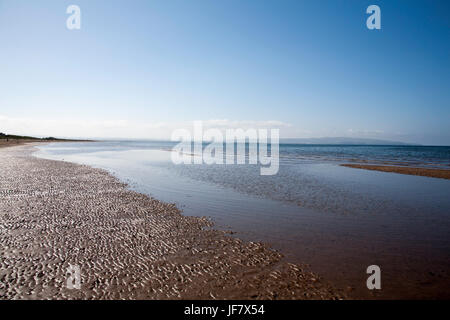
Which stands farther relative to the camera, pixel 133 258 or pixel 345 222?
pixel 345 222

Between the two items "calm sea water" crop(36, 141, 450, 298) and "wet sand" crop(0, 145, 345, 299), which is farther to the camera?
"calm sea water" crop(36, 141, 450, 298)

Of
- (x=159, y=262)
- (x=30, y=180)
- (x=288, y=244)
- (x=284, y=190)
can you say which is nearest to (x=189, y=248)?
(x=159, y=262)

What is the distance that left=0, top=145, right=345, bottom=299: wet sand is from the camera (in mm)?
5617

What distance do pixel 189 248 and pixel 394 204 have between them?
1215 cm

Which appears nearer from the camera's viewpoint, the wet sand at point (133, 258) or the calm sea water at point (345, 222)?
the wet sand at point (133, 258)

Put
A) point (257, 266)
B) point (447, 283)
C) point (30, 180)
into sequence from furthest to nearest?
point (30, 180)
point (257, 266)
point (447, 283)

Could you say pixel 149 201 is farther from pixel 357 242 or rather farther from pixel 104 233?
pixel 357 242

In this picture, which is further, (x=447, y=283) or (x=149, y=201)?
(x=149, y=201)

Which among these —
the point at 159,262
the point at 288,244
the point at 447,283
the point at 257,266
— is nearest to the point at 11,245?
the point at 159,262

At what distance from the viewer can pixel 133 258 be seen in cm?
717

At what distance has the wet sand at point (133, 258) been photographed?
18.4ft

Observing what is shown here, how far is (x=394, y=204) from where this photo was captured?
1346 centimetres

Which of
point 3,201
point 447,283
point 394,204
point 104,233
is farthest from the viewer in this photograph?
point 394,204

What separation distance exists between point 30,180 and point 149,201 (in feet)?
39.1
